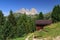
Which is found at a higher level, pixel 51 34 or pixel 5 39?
pixel 51 34

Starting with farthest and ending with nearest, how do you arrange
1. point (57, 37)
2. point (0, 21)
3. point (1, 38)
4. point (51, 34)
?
point (0, 21) → point (1, 38) → point (51, 34) → point (57, 37)

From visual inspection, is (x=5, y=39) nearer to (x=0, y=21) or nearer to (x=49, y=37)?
(x=49, y=37)

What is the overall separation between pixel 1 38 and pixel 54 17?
26.0 metres

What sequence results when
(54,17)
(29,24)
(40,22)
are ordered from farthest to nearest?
1. (54,17)
2. (29,24)
3. (40,22)

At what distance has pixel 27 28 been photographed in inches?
1953

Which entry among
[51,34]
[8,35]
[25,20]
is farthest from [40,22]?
[51,34]

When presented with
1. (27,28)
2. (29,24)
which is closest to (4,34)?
(27,28)

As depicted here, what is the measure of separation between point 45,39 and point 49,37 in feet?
2.44

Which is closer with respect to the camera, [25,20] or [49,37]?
[49,37]

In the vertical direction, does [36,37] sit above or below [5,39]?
above

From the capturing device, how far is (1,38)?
37094 mm

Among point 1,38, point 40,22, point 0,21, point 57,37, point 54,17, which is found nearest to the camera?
point 57,37

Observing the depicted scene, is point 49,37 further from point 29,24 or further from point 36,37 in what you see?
point 29,24

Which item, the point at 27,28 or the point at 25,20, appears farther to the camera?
the point at 25,20
